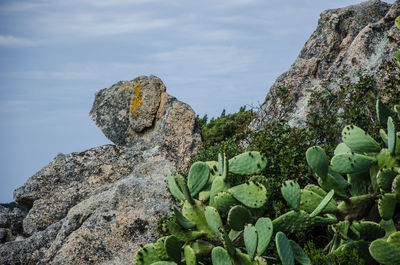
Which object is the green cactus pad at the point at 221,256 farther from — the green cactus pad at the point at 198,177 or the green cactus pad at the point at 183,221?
the green cactus pad at the point at 198,177

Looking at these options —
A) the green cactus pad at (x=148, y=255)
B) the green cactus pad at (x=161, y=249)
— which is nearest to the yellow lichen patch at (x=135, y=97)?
the green cactus pad at (x=148, y=255)

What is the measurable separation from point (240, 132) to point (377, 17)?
16.4ft

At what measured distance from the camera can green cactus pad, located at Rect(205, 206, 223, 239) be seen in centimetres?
494

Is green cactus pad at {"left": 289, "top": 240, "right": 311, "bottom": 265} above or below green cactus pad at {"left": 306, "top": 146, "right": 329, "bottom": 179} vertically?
below

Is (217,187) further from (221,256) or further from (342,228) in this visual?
(342,228)

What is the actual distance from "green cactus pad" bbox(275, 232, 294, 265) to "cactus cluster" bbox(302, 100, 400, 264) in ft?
2.49

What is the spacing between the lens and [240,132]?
25.9ft

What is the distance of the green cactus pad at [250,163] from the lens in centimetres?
540

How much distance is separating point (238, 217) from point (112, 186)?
3.21 metres

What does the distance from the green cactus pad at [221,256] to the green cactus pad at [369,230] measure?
4.79 ft

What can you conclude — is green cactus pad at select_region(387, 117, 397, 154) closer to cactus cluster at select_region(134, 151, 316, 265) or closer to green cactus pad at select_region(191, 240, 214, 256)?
cactus cluster at select_region(134, 151, 316, 265)

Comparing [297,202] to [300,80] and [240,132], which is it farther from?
[300,80]

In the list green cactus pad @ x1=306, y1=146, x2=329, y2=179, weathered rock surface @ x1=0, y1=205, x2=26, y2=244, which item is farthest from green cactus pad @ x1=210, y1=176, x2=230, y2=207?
weathered rock surface @ x1=0, y1=205, x2=26, y2=244

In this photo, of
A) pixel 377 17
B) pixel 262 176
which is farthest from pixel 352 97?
pixel 377 17
